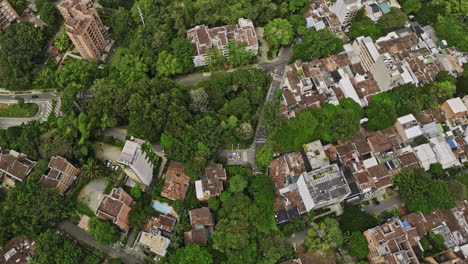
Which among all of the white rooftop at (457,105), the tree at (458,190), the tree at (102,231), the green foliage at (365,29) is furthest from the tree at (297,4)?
the tree at (102,231)

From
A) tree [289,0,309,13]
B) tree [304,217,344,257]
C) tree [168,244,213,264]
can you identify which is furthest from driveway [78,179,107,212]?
tree [289,0,309,13]

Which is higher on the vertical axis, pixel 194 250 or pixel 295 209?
pixel 295 209

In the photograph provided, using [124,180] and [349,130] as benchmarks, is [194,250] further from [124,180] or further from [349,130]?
[349,130]

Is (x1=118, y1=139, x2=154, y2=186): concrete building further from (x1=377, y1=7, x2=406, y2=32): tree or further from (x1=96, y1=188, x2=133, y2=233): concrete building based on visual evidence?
(x1=377, y1=7, x2=406, y2=32): tree

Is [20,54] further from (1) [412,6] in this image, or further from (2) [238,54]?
(1) [412,6]

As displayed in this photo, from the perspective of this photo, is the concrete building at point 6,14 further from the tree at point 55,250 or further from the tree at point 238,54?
→ the tree at point 55,250

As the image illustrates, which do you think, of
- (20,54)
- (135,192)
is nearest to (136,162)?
(135,192)

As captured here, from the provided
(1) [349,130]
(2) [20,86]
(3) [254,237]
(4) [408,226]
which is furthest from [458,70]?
(2) [20,86]
